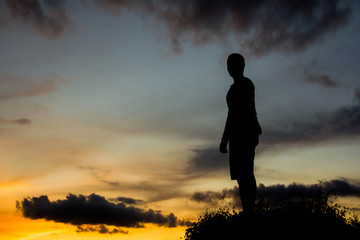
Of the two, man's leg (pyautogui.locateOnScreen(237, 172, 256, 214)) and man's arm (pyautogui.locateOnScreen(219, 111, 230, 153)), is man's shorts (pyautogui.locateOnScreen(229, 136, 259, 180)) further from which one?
man's arm (pyautogui.locateOnScreen(219, 111, 230, 153))

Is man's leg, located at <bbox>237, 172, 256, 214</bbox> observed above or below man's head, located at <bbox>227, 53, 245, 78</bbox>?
below

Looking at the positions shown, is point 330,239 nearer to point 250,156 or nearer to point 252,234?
point 252,234

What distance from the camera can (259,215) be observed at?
9.55 metres

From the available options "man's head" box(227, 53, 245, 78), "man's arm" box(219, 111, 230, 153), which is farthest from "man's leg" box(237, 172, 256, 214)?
"man's head" box(227, 53, 245, 78)

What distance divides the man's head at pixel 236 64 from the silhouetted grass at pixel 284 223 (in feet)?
12.3

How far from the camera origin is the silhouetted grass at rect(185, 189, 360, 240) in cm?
862

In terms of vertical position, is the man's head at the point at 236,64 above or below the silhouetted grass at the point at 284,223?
above

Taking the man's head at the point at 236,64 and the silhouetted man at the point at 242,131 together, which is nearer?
the silhouetted man at the point at 242,131

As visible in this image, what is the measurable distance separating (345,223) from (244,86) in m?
4.52

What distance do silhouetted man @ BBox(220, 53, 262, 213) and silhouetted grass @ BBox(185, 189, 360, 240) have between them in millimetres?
581

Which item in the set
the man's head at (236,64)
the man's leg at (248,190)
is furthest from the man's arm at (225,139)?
the man's head at (236,64)

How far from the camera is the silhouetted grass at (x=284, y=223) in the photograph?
8.62 metres

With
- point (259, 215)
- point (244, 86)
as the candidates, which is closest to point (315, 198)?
point (259, 215)

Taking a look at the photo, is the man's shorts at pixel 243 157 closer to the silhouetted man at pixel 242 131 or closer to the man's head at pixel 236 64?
the silhouetted man at pixel 242 131
